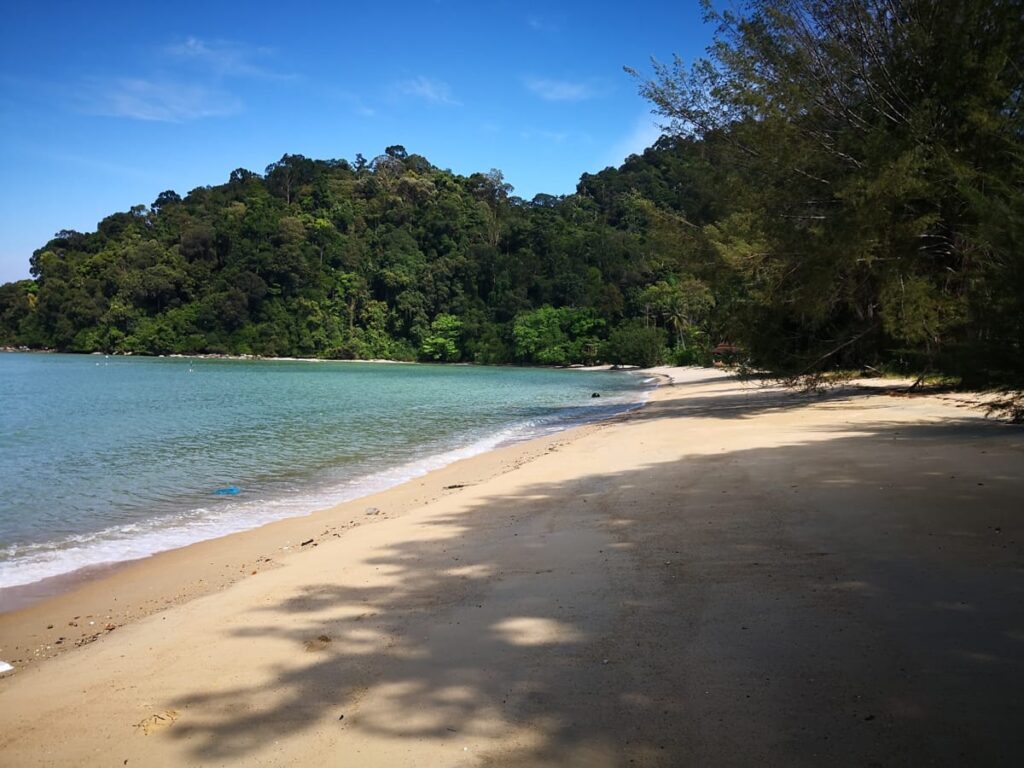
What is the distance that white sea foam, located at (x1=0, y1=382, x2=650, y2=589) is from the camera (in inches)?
286

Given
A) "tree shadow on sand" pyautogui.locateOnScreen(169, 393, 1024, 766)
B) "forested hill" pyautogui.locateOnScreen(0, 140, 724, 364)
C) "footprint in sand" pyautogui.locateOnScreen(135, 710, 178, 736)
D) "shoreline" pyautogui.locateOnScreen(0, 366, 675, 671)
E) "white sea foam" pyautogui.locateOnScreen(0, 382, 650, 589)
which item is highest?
"forested hill" pyautogui.locateOnScreen(0, 140, 724, 364)

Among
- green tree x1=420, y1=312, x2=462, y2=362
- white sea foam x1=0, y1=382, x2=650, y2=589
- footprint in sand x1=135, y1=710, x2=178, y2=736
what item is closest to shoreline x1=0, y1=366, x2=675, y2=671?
white sea foam x1=0, y1=382, x2=650, y2=589

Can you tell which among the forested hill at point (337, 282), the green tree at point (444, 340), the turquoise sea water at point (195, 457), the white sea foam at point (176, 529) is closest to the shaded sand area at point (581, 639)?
the white sea foam at point (176, 529)

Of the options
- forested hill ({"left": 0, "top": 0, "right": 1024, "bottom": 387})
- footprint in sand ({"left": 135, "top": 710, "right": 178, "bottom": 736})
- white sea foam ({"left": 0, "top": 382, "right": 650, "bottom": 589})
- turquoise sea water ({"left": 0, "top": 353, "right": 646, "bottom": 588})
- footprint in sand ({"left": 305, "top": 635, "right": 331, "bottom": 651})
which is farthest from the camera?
forested hill ({"left": 0, "top": 0, "right": 1024, "bottom": 387})

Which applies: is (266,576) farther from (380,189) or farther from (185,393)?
(380,189)

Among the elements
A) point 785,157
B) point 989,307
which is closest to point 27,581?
point 989,307

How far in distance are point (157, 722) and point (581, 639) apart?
2.08 m

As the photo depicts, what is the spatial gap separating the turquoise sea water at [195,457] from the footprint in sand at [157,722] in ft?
14.8

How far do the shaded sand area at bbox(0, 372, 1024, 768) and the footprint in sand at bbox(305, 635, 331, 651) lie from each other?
2 centimetres

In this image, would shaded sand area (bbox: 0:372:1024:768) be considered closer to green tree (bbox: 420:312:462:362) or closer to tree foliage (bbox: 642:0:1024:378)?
tree foliage (bbox: 642:0:1024:378)

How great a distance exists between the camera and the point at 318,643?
397 centimetres

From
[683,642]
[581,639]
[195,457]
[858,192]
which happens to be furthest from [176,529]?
[858,192]

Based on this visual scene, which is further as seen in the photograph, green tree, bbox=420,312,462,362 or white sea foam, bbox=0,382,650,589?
green tree, bbox=420,312,462,362

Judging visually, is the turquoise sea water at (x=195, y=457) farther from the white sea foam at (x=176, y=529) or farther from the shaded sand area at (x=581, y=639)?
the shaded sand area at (x=581, y=639)
